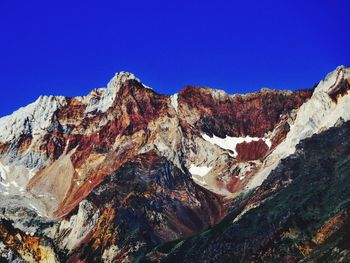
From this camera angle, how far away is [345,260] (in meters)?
130

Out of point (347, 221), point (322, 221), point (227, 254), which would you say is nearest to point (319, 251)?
point (347, 221)

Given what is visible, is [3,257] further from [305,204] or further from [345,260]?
[305,204]

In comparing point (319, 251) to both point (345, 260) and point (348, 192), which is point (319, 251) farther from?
point (348, 192)

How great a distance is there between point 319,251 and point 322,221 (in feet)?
74.1

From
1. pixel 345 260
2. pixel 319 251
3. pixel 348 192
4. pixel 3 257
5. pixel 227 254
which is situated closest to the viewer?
pixel 3 257

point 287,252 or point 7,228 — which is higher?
point 7,228

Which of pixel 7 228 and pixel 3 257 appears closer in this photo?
pixel 3 257

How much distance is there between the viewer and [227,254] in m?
197

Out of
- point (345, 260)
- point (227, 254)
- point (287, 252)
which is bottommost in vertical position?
point (345, 260)

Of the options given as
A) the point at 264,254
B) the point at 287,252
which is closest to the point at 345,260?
the point at 287,252

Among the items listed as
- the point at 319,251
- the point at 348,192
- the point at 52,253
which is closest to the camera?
the point at 52,253

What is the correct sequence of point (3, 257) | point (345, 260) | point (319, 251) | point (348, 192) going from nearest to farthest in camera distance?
point (3, 257) → point (345, 260) → point (319, 251) → point (348, 192)

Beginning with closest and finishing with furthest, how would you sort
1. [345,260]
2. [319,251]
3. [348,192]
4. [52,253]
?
1. [52,253]
2. [345,260]
3. [319,251]
4. [348,192]

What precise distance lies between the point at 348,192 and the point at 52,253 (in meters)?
86.3
